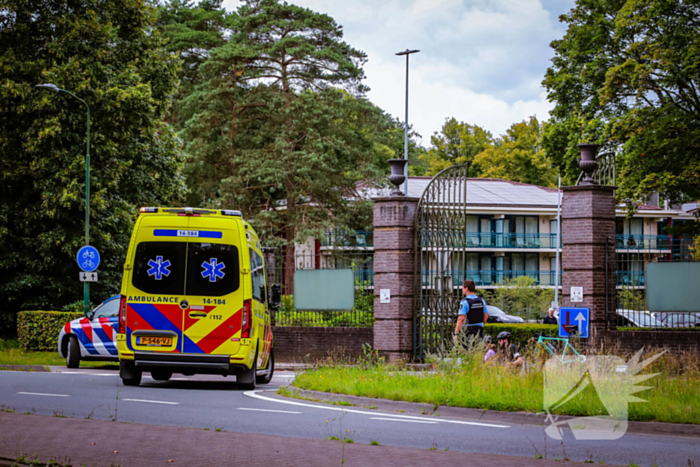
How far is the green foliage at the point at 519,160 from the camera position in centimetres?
6731

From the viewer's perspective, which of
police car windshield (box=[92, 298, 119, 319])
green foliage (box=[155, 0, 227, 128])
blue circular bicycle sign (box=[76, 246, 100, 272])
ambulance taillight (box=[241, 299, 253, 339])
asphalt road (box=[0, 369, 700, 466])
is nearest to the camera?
asphalt road (box=[0, 369, 700, 466])

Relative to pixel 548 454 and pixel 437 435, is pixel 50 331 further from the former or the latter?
pixel 548 454

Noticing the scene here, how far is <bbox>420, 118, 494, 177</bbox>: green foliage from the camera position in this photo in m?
73.6

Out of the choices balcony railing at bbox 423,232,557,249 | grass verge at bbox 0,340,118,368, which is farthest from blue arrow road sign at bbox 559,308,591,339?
balcony railing at bbox 423,232,557,249

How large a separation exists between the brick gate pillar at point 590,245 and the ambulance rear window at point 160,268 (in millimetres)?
8613

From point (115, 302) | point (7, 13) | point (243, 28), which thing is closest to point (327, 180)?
point (243, 28)

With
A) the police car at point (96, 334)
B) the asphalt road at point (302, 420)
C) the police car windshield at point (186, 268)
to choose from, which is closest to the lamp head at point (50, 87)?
the police car at point (96, 334)

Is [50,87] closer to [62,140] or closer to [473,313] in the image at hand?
[62,140]

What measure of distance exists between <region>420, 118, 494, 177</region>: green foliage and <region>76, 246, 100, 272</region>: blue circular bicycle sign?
5272 centimetres

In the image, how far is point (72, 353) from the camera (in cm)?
1914

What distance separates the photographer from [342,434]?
8781 mm

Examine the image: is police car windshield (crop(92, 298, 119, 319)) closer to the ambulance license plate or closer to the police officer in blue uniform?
the ambulance license plate

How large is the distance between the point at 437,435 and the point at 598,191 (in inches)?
390

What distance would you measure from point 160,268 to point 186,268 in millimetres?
412
